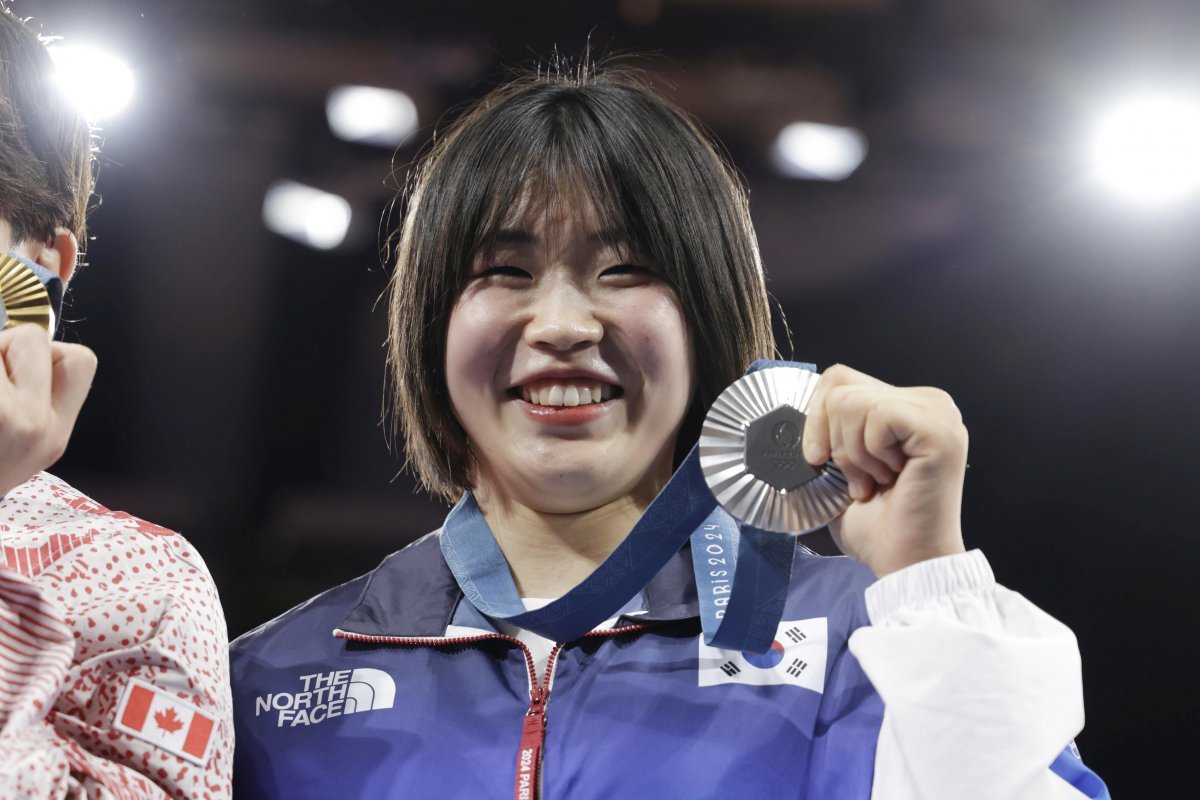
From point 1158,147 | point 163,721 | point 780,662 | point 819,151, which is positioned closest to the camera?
point 163,721

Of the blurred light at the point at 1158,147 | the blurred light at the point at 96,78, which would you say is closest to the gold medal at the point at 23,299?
the blurred light at the point at 96,78

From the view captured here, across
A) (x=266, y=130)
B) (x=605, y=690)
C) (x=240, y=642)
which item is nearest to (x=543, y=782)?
(x=605, y=690)

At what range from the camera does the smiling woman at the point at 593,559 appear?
1.55 m

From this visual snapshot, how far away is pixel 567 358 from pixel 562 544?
34 centimetres

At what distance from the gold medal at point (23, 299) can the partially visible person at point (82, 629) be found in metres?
0.05

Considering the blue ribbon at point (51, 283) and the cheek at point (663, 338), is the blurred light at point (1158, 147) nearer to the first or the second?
the cheek at point (663, 338)

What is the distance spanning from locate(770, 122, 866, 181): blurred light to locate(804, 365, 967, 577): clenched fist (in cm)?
147

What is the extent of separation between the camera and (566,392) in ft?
5.88

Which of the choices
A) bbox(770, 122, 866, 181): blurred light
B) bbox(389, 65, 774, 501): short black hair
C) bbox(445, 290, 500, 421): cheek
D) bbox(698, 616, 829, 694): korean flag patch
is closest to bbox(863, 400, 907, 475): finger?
bbox(698, 616, 829, 694): korean flag patch

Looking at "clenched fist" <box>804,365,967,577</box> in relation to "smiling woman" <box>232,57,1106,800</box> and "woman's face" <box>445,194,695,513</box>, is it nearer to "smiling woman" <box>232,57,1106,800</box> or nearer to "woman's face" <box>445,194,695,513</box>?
"smiling woman" <box>232,57,1106,800</box>

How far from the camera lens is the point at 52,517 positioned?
1.66 m

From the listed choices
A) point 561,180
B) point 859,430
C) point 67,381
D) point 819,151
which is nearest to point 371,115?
point 819,151

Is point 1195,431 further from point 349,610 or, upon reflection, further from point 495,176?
point 349,610

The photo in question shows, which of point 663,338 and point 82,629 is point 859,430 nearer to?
point 663,338
